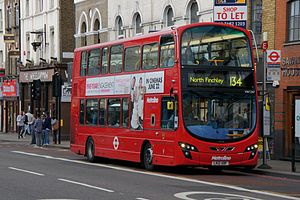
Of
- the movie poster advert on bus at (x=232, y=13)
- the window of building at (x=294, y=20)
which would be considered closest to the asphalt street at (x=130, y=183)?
the movie poster advert on bus at (x=232, y=13)

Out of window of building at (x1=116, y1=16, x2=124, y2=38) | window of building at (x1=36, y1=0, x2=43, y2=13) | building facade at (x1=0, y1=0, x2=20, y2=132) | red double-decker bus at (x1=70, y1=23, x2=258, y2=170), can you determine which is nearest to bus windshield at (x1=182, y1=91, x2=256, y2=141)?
red double-decker bus at (x1=70, y1=23, x2=258, y2=170)

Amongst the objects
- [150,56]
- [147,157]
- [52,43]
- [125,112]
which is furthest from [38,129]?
[150,56]

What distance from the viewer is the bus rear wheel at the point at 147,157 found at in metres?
22.5

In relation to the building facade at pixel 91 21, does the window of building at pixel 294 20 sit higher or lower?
lower

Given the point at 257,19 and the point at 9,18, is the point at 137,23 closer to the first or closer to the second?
the point at 257,19

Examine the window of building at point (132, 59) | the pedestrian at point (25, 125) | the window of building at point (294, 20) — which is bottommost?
the pedestrian at point (25, 125)

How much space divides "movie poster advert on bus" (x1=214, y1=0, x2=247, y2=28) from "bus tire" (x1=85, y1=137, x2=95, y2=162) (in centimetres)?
629

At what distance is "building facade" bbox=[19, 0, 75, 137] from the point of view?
1956 inches

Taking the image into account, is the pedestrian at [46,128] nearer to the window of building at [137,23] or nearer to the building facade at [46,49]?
the building facade at [46,49]

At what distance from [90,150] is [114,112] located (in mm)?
2757

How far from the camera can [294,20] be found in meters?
26.8

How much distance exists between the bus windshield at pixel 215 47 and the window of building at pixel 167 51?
18.1 inches

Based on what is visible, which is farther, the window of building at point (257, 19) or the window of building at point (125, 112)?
the window of building at point (257, 19)

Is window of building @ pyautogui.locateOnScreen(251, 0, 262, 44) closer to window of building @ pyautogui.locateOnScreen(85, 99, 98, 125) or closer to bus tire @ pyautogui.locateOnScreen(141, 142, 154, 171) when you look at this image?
window of building @ pyautogui.locateOnScreen(85, 99, 98, 125)
